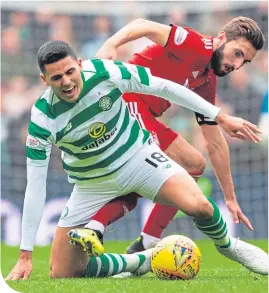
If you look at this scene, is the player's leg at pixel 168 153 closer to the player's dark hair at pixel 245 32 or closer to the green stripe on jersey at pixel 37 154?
the player's dark hair at pixel 245 32

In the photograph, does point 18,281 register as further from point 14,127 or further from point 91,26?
point 91,26

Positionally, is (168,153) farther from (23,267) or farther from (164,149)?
(23,267)

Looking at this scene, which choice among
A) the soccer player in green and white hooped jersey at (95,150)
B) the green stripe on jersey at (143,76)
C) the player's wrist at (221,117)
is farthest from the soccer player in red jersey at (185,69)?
the player's wrist at (221,117)

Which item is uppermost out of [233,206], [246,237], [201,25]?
[201,25]

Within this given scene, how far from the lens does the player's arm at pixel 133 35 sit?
6148 mm

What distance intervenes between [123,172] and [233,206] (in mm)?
1111

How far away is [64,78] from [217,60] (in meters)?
1.51

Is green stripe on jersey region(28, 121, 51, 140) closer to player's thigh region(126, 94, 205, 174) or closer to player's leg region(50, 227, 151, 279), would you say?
player's leg region(50, 227, 151, 279)

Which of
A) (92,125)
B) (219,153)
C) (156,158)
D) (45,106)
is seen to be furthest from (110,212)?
(219,153)

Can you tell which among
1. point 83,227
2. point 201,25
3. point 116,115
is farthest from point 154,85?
point 201,25

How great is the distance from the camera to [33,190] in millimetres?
5570

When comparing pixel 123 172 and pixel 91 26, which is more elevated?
pixel 91 26

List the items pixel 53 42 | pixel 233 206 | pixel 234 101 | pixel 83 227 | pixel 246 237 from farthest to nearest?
pixel 234 101 → pixel 246 237 → pixel 233 206 → pixel 83 227 → pixel 53 42

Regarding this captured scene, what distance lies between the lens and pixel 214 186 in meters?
11.4
